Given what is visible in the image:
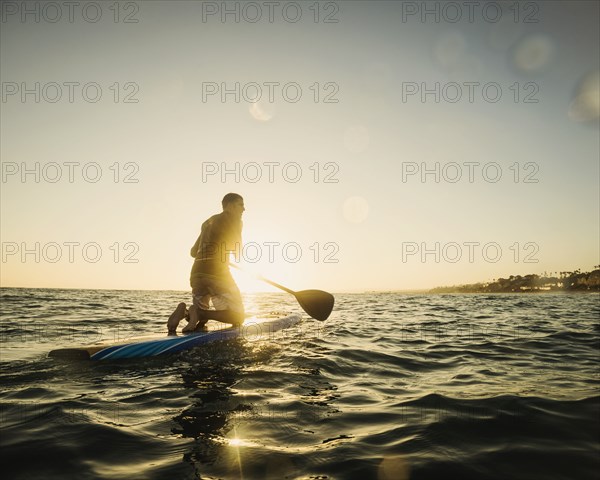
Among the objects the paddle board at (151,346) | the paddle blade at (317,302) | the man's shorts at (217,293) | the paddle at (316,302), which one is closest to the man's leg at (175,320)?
the man's shorts at (217,293)

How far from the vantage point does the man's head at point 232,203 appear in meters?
7.04

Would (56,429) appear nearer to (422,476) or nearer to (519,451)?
(422,476)

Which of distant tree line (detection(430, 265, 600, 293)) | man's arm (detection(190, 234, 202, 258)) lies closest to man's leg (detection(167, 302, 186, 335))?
man's arm (detection(190, 234, 202, 258))

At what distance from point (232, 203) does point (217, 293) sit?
1.79 metres

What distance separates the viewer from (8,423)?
10.5 feet

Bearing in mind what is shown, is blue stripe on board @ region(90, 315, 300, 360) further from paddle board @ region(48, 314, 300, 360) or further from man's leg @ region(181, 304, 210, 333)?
man's leg @ region(181, 304, 210, 333)

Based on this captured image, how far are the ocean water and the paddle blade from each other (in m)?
1.38

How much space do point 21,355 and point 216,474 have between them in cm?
546

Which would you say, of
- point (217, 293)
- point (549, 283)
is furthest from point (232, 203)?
point (549, 283)

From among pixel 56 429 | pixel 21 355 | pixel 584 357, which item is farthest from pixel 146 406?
pixel 584 357

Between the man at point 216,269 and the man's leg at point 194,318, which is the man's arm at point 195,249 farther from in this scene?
the man's leg at point 194,318

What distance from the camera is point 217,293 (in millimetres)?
7289

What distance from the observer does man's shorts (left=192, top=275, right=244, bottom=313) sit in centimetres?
718

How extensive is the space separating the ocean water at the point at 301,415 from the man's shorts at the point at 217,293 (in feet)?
3.23
